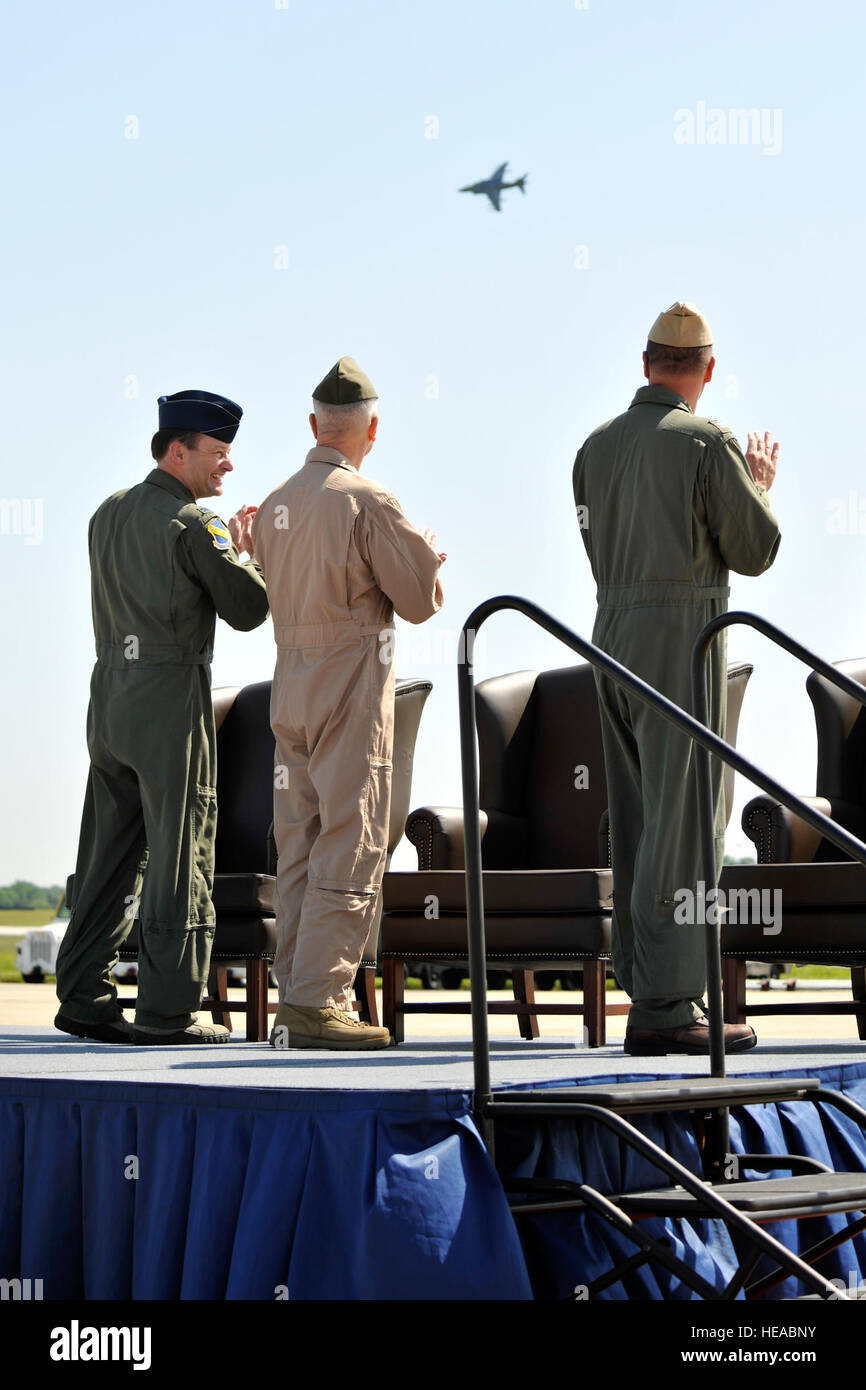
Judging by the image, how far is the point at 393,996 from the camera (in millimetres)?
6180

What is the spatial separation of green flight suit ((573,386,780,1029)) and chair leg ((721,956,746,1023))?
833 millimetres

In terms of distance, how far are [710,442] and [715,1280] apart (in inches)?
87.8

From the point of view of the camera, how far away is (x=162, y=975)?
17.7 feet

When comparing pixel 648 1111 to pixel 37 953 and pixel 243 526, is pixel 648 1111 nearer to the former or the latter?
pixel 243 526

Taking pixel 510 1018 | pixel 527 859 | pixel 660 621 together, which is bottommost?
pixel 510 1018

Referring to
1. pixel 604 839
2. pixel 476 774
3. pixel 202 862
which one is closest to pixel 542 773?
pixel 604 839

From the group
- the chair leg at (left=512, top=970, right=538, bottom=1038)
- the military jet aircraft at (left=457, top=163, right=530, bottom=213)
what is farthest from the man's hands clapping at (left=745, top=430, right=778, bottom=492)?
the military jet aircraft at (left=457, top=163, right=530, bottom=213)

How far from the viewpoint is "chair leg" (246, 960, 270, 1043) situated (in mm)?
6027

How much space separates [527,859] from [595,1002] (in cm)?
160

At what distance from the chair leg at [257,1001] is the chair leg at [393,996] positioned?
0.41m

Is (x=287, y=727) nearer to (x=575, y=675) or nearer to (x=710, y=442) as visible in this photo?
(x=710, y=442)

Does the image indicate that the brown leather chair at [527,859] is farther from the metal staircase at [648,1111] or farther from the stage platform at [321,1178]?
the metal staircase at [648,1111]

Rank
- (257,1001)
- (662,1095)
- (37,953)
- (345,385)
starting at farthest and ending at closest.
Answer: (37,953) → (257,1001) → (345,385) → (662,1095)

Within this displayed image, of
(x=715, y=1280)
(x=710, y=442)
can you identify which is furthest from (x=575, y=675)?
(x=715, y=1280)
